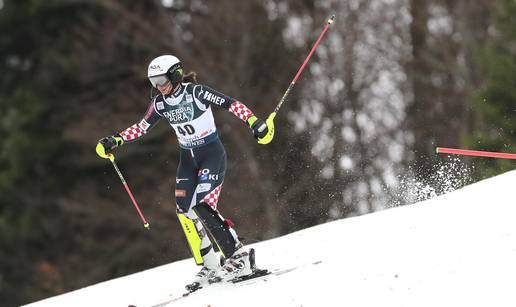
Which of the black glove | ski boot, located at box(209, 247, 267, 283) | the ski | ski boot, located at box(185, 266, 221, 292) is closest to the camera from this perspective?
the black glove

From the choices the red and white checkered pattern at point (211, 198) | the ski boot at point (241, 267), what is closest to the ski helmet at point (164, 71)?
the red and white checkered pattern at point (211, 198)

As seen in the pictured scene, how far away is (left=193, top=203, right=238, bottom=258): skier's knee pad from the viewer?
27.4 ft

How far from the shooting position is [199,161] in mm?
8602

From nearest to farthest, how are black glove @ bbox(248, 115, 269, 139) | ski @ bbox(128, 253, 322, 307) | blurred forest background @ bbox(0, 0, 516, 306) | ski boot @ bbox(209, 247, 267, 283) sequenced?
1. black glove @ bbox(248, 115, 269, 139)
2. ski @ bbox(128, 253, 322, 307)
3. ski boot @ bbox(209, 247, 267, 283)
4. blurred forest background @ bbox(0, 0, 516, 306)

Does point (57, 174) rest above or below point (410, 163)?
above

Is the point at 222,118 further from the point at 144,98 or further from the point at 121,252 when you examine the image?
the point at 121,252

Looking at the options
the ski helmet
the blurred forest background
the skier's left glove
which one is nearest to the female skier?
the ski helmet

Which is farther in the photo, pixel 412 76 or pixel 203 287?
pixel 412 76

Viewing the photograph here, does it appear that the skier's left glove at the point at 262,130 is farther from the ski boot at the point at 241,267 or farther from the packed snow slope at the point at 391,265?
the packed snow slope at the point at 391,265

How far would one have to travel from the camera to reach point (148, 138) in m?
24.9

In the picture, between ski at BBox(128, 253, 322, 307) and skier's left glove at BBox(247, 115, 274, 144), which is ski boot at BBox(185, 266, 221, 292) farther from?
skier's left glove at BBox(247, 115, 274, 144)

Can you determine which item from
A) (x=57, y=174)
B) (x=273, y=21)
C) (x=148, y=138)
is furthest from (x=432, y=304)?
(x=57, y=174)

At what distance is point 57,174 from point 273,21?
9.35m

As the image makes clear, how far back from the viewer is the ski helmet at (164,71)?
328 inches
